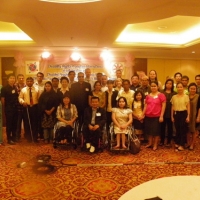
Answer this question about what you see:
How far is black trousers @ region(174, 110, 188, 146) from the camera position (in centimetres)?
402

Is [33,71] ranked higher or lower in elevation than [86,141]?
higher

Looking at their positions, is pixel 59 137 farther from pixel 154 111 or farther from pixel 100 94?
pixel 154 111

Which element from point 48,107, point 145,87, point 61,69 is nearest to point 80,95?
point 48,107

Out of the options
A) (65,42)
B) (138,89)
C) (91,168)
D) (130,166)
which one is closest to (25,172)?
(91,168)

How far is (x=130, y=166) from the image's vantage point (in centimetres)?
337

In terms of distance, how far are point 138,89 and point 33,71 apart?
13.8 feet

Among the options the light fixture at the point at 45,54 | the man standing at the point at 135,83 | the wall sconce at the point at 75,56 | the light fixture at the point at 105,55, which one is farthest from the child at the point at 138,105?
the light fixture at the point at 45,54

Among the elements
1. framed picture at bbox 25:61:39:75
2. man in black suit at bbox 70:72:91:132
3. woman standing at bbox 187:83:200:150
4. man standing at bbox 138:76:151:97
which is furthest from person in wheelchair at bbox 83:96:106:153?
framed picture at bbox 25:61:39:75

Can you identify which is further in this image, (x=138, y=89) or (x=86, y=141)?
(x=138, y=89)

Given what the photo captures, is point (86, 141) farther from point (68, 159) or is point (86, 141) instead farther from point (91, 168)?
point (91, 168)

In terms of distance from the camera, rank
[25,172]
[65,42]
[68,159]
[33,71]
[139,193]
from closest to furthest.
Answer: [139,193]
[25,172]
[68,159]
[65,42]
[33,71]

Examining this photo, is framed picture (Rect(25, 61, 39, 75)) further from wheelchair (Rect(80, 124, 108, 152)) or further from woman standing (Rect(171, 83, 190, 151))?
woman standing (Rect(171, 83, 190, 151))

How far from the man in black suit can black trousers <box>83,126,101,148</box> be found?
65 cm

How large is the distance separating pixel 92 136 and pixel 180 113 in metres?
1.62
